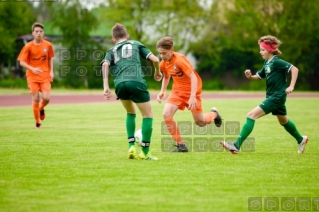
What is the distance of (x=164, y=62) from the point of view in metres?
9.82

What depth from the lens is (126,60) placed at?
873 centimetres

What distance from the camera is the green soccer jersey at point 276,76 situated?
9656mm

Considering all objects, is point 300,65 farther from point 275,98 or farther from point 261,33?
point 275,98

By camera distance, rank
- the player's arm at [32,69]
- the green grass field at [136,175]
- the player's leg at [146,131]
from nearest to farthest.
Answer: the green grass field at [136,175] < the player's leg at [146,131] < the player's arm at [32,69]

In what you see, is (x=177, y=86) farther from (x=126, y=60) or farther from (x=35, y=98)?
(x=35, y=98)

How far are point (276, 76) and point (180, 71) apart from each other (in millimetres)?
1554

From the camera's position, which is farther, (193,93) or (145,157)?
(193,93)

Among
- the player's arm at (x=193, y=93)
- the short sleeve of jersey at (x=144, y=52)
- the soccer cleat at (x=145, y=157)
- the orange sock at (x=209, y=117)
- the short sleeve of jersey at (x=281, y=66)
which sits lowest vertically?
the soccer cleat at (x=145, y=157)

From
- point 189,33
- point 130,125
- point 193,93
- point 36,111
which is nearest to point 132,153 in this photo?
point 130,125

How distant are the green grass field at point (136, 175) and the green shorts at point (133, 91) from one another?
928mm

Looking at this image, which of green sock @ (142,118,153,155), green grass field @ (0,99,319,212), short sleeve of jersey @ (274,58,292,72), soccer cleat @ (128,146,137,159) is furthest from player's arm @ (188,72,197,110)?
short sleeve of jersey @ (274,58,292,72)

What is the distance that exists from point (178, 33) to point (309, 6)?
10.3 meters

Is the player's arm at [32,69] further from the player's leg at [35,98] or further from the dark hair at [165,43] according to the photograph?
the dark hair at [165,43]

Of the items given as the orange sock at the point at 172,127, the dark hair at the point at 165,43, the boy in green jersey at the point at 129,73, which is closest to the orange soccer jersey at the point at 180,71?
the dark hair at the point at 165,43
